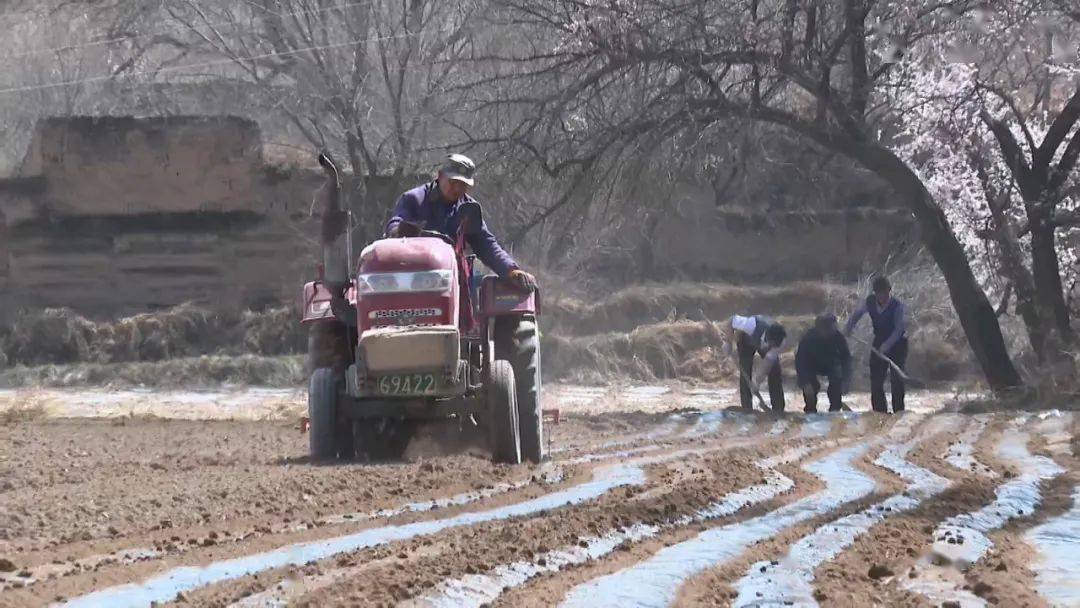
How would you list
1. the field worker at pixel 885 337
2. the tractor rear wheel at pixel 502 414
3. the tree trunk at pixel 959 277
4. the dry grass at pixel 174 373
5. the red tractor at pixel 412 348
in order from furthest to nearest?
the dry grass at pixel 174 373 → the tree trunk at pixel 959 277 → the field worker at pixel 885 337 → the tractor rear wheel at pixel 502 414 → the red tractor at pixel 412 348

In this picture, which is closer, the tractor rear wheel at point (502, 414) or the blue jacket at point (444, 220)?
the tractor rear wheel at point (502, 414)

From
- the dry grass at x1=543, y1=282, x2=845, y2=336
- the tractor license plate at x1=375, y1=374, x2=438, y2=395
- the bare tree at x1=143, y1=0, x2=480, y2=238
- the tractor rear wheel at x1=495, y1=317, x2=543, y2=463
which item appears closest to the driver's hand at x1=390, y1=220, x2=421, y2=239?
the tractor rear wheel at x1=495, y1=317, x2=543, y2=463

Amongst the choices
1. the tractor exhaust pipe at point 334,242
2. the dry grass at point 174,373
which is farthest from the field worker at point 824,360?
the dry grass at point 174,373

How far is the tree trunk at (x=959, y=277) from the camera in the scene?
703 inches

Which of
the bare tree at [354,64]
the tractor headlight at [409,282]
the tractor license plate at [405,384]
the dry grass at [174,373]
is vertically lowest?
the dry grass at [174,373]

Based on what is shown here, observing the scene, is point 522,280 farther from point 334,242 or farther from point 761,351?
point 761,351

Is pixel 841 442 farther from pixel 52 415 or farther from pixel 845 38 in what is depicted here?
pixel 52 415

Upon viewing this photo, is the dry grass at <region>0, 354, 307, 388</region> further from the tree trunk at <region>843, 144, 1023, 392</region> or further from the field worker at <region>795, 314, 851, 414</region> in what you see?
the tree trunk at <region>843, 144, 1023, 392</region>

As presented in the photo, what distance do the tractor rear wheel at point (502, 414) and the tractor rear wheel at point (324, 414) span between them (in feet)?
3.37

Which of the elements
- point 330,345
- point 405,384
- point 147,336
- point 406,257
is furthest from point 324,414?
point 147,336

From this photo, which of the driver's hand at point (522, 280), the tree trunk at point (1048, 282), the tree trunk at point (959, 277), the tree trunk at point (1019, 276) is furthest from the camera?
the tree trunk at point (1019, 276)

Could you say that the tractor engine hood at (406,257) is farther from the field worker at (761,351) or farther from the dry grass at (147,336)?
the dry grass at (147,336)

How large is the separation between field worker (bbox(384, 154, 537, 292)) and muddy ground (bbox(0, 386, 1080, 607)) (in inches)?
47.3

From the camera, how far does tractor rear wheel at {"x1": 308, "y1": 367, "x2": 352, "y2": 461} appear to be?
9.30m
